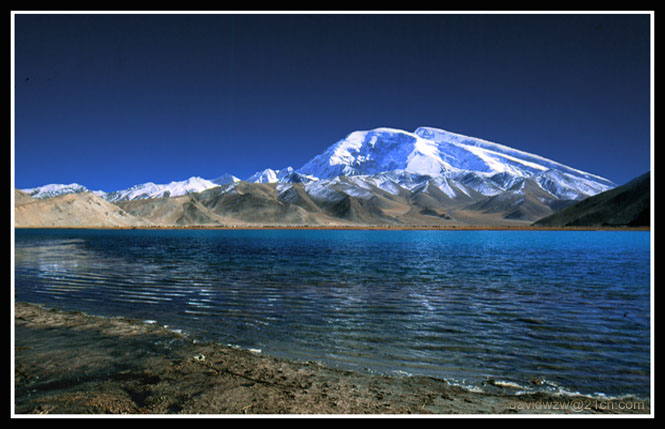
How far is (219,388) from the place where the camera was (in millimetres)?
9188

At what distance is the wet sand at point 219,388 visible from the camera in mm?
8242

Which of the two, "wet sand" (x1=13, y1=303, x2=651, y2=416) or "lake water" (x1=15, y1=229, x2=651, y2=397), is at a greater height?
"wet sand" (x1=13, y1=303, x2=651, y2=416)

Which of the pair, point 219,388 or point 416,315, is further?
point 416,315

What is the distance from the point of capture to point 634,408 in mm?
8844

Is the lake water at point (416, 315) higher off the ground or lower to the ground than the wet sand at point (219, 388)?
lower

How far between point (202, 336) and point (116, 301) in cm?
994

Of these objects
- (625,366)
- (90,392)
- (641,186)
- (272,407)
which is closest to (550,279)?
(625,366)

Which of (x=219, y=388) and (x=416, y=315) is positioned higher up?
(x=219, y=388)

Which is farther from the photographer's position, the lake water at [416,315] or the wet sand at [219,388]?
the lake water at [416,315]

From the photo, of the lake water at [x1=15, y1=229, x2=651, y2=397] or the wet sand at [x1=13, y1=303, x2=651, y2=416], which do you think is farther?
the lake water at [x1=15, y1=229, x2=651, y2=397]

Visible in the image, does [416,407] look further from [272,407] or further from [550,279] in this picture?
[550,279]

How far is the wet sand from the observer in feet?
27.0
